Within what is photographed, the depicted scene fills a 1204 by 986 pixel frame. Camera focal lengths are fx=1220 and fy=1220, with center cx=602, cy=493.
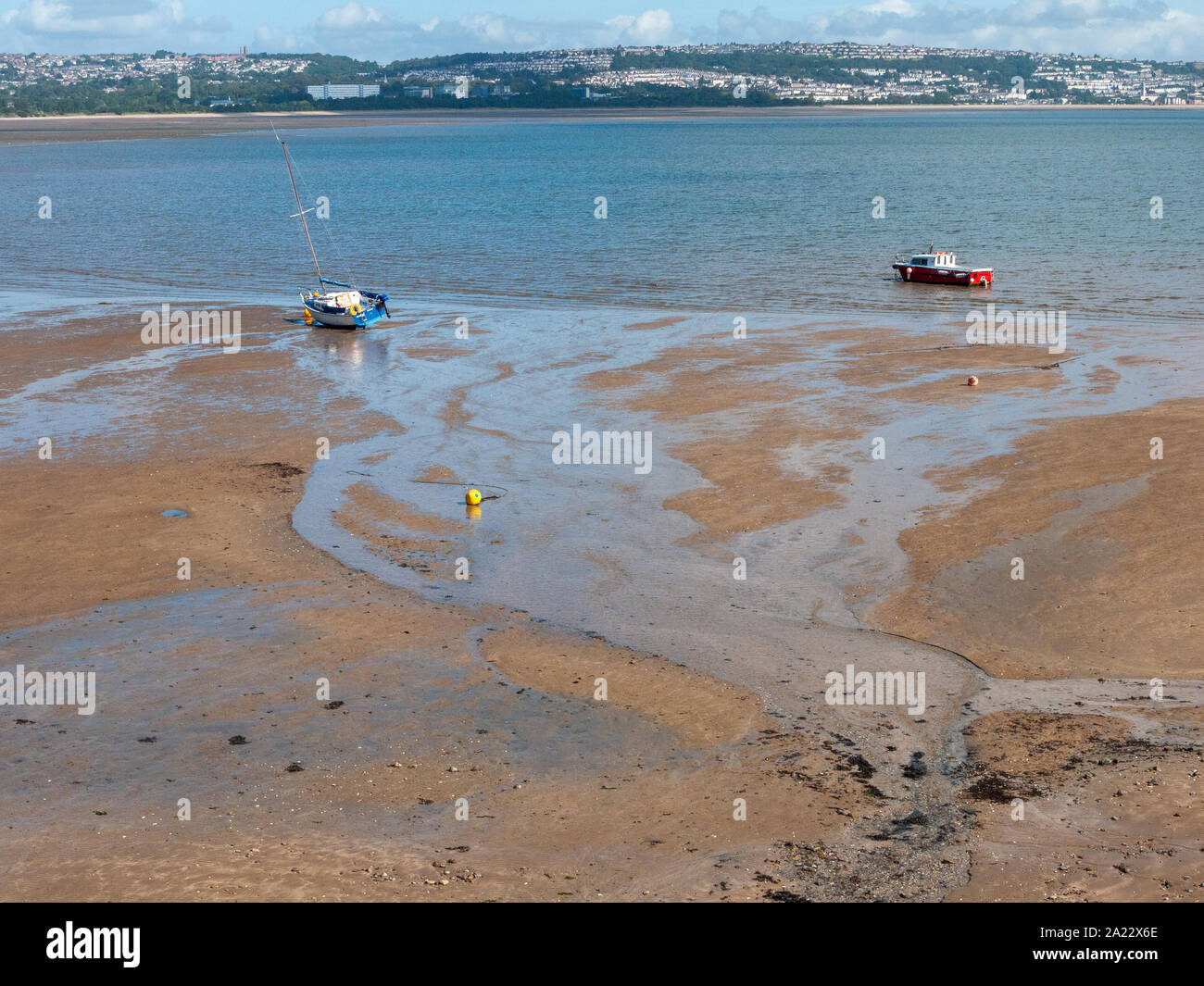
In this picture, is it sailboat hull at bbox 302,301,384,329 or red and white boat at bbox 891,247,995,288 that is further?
red and white boat at bbox 891,247,995,288

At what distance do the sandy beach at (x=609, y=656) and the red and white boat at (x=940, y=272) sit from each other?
61.2 feet

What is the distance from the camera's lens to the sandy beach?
12750 millimetres

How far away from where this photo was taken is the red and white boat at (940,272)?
51.2 metres

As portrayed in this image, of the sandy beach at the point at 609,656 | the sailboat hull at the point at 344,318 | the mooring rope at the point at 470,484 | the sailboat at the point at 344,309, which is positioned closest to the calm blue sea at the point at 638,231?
the sailboat at the point at 344,309

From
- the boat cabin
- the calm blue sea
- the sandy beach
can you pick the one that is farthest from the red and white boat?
the sandy beach

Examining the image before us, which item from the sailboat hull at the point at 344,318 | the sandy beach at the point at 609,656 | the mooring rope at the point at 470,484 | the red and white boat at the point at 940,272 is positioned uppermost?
the red and white boat at the point at 940,272

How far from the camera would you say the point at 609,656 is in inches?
715

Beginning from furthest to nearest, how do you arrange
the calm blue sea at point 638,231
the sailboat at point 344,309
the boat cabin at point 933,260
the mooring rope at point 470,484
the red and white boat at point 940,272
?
the calm blue sea at point 638,231
the boat cabin at point 933,260
the red and white boat at point 940,272
the sailboat at point 344,309
the mooring rope at point 470,484

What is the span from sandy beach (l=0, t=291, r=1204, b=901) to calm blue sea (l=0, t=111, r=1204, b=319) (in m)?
20.0

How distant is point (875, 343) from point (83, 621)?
28047 mm

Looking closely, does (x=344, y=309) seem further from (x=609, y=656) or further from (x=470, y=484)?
(x=609, y=656)

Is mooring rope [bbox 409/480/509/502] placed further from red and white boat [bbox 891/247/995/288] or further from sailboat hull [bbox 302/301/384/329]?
red and white boat [bbox 891/247/995/288]

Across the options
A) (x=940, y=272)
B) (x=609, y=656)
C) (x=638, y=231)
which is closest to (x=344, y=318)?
(x=940, y=272)

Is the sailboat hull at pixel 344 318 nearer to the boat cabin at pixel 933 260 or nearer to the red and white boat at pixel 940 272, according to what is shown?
the red and white boat at pixel 940 272
